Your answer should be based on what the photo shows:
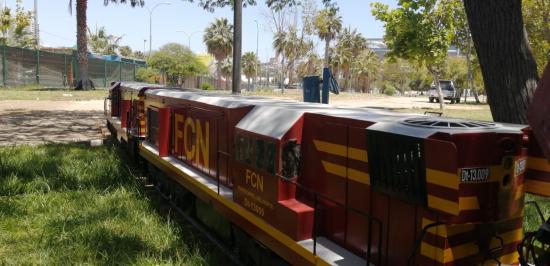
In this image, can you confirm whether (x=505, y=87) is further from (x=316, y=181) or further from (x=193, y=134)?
(x=193, y=134)

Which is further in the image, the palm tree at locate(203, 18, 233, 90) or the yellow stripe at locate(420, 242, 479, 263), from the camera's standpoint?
the palm tree at locate(203, 18, 233, 90)

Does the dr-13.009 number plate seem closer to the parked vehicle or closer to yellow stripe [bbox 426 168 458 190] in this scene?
yellow stripe [bbox 426 168 458 190]

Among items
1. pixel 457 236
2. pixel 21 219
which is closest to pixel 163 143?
pixel 21 219

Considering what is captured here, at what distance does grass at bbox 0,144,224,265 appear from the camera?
5434 millimetres

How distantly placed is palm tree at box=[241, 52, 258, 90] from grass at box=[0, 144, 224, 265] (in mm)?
83029

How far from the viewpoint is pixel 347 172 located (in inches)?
162

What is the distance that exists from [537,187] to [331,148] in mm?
1655

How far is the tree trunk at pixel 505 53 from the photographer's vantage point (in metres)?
5.91

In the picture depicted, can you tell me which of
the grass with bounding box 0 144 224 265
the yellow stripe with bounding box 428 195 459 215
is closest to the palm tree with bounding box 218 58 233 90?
the grass with bounding box 0 144 224 265

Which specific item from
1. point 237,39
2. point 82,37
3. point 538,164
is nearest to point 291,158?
point 538,164

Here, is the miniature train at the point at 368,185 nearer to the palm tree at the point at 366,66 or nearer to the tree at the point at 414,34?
the tree at the point at 414,34

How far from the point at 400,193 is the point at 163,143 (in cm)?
556

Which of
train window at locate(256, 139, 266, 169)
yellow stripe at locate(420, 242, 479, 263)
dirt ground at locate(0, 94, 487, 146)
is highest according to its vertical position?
train window at locate(256, 139, 266, 169)

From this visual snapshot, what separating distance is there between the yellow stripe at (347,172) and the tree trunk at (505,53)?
119 inches
